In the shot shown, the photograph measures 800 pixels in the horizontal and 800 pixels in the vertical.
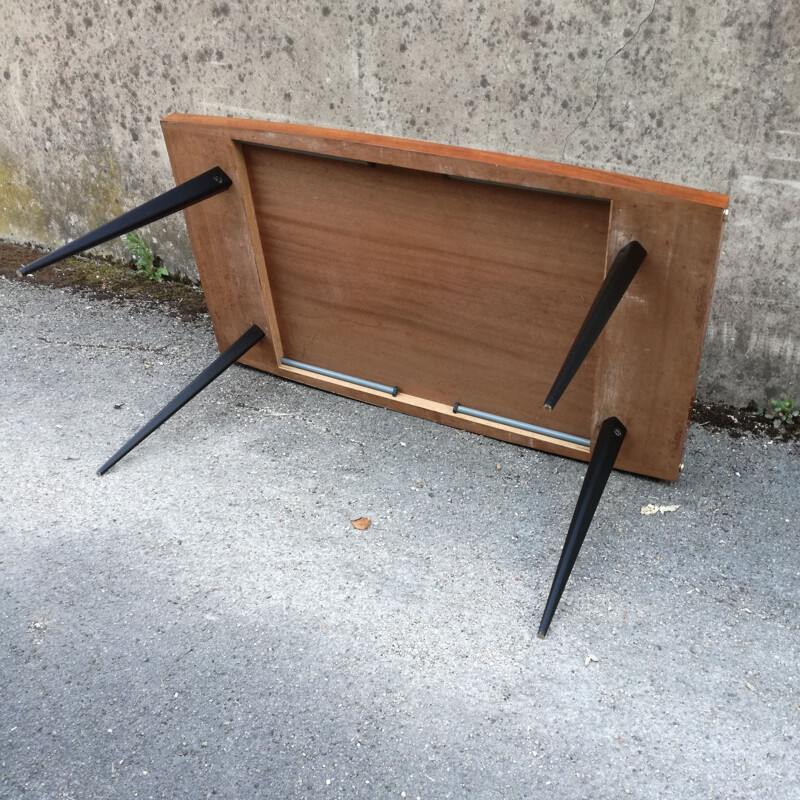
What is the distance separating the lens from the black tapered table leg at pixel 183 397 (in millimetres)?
2525

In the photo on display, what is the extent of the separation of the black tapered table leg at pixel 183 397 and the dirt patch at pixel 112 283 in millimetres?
735

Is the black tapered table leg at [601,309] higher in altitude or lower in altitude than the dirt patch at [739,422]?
higher

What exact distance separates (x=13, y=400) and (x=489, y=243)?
5.87ft

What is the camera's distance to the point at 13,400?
2863 millimetres

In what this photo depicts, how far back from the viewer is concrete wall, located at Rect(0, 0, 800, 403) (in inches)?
86.6

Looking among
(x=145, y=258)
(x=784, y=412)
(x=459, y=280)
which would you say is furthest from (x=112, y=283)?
(x=784, y=412)

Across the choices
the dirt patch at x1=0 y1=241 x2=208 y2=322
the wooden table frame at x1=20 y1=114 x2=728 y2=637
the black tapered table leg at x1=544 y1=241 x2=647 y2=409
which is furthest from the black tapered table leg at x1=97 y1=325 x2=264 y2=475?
the black tapered table leg at x1=544 y1=241 x2=647 y2=409

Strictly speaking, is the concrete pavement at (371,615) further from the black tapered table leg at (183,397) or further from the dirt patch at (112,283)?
the dirt patch at (112,283)

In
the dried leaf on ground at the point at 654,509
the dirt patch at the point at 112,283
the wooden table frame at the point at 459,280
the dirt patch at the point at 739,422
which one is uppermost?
the wooden table frame at the point at 459,280

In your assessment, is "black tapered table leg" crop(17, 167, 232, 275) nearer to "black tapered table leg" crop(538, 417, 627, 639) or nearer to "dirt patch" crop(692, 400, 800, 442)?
"black tapered table leg" crop(538, 417, 627, 639)

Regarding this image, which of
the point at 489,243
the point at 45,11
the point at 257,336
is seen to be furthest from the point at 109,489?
the point at 45,11

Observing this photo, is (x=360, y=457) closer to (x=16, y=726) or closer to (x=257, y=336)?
(x=257, y=336)

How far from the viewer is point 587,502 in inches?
79.9

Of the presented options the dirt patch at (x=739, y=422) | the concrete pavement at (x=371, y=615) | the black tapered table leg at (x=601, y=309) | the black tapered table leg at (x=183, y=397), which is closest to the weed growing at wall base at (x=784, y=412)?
the dirt patch at (x=739, y=422)
